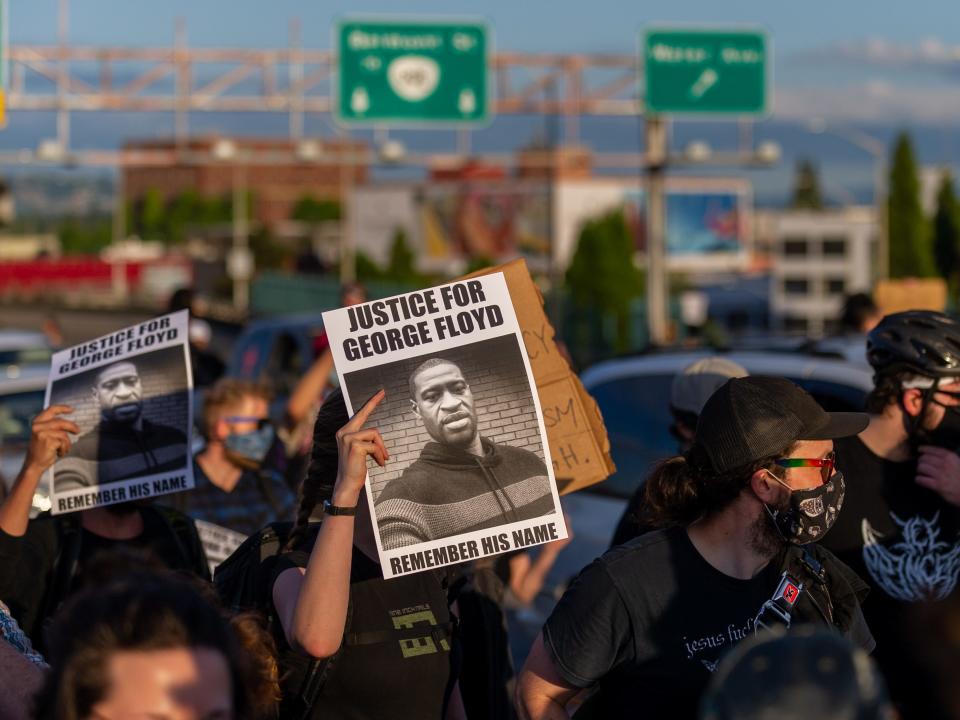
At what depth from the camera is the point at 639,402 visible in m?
7.76

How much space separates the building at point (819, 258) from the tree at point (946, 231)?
23.9 metres

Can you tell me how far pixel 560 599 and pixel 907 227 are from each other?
79377mm

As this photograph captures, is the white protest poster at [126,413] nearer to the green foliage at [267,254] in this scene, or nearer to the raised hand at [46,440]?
the raised hand at [46,440]

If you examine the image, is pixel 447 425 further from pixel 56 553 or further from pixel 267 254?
pixel 267 254

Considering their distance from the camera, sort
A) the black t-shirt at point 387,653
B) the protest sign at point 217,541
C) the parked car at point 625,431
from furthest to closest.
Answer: the parked car at point 625,431 → the protest sign at point 217,541 → the black t-shirt at point 387,653

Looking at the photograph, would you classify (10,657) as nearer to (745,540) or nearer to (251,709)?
(251,709)

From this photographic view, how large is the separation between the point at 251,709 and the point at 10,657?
0.78 m

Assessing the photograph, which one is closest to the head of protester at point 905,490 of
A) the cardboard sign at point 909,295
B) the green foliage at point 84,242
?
the cardboard sign at point 909,295

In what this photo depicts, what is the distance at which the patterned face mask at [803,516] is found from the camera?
3508 millimetres

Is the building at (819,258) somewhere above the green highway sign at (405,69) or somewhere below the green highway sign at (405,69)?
below

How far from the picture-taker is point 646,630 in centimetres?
339

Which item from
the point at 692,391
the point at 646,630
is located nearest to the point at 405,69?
the point at 692,391

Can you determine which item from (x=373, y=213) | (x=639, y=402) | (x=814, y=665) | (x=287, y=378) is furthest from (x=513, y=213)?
(x=814, y=665)

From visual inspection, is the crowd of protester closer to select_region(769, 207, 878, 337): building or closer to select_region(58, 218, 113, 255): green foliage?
select_region(769, 207, 878, 337): building
